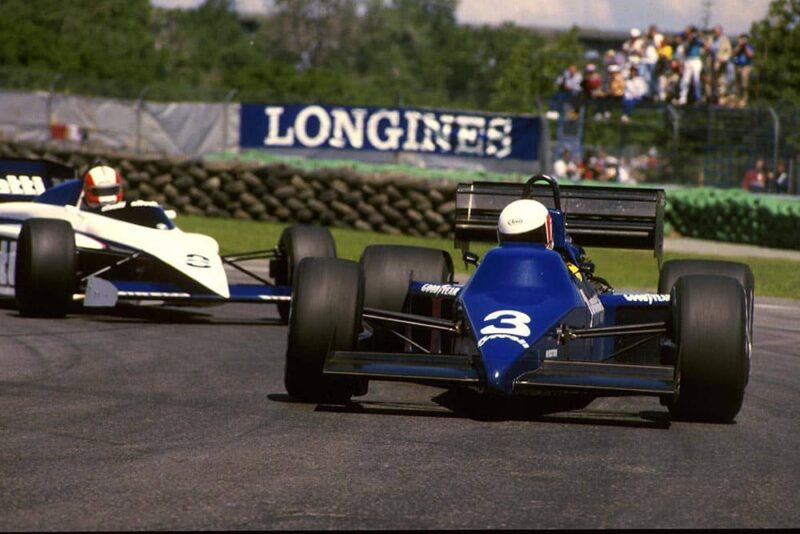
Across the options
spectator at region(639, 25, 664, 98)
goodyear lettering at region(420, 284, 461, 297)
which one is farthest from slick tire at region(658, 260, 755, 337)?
spectator at region(639, 25, 664, 98)

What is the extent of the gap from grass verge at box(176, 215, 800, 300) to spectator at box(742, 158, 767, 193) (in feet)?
13.2

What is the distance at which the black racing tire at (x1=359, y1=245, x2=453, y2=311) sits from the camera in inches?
359

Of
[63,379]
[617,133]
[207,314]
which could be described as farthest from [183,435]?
[617,133]

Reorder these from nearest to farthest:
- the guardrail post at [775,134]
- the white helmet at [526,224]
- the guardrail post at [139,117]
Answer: the white helmet at [526,224]
the guardrail post at [775,134]
the guardrail post at [139,117]

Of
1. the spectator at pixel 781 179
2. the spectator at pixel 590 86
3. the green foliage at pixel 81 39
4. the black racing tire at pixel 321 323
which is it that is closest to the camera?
the black racing tire at pixel 321 323

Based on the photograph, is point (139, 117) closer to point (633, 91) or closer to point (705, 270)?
point (633, 91)

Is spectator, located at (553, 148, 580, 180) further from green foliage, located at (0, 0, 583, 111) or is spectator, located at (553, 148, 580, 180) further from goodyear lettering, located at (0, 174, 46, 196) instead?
goodyear lettering, located at (0, 174, 46, 196)

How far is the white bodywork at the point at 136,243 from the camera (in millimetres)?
11898

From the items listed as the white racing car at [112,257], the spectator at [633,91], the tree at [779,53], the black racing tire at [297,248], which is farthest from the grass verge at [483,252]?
the tree at [779,53]

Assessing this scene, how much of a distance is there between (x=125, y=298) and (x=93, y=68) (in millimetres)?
48878

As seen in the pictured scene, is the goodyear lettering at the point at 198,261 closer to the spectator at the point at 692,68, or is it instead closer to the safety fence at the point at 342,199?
the safety fence at the point at 342,199

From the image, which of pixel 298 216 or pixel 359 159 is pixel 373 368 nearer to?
pixel 298 216

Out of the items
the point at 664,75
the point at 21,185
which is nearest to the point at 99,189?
the point at 21,185

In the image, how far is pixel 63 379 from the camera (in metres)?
8.60
